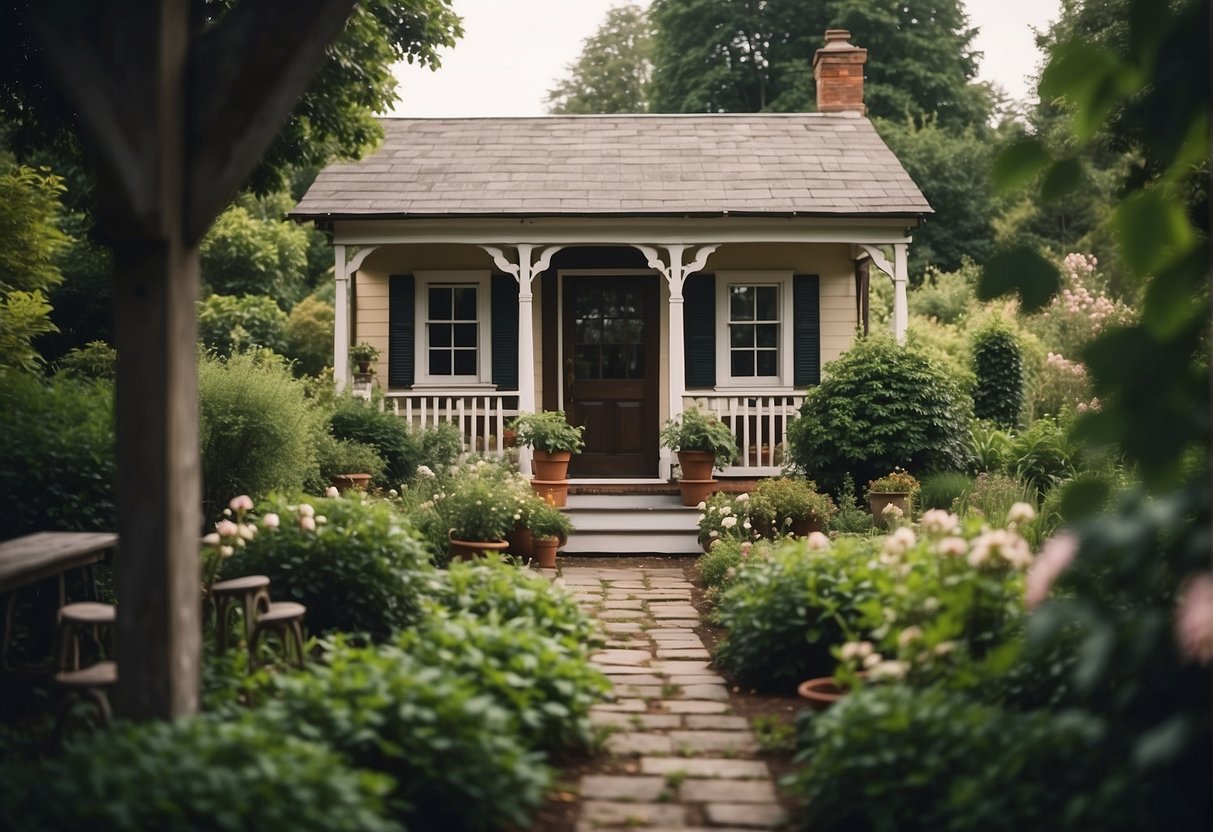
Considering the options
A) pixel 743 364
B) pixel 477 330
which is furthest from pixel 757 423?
pixel 477 330

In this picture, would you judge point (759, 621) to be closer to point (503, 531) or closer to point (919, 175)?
point (503, 531)

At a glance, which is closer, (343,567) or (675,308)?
(343,567)

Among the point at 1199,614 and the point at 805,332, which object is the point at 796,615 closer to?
the point at 1199,614

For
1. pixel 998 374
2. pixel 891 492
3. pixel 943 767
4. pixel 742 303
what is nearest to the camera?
pixel 943 767

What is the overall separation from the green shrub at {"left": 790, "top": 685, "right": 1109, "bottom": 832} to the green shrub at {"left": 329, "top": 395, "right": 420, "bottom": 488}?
24.8ft

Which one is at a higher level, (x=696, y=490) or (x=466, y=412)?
(x=466, y=412)

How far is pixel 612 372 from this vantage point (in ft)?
43.4

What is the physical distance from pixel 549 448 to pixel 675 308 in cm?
212

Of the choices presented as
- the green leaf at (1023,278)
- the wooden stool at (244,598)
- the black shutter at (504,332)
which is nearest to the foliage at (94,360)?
the black shutter at (504,332)

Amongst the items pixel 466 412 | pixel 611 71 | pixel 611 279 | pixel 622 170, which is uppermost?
pixel 611 71

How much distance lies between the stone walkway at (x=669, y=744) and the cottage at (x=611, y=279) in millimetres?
5580

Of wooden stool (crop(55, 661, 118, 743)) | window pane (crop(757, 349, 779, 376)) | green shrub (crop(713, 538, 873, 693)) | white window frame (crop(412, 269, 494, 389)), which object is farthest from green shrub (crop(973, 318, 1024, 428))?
wooden stool (crop(55, 661, 118, 743))

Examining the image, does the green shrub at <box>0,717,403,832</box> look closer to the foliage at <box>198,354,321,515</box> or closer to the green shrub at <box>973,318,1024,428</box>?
the foliage at <box>198,354,321,515</box>

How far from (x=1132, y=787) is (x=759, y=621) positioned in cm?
287
